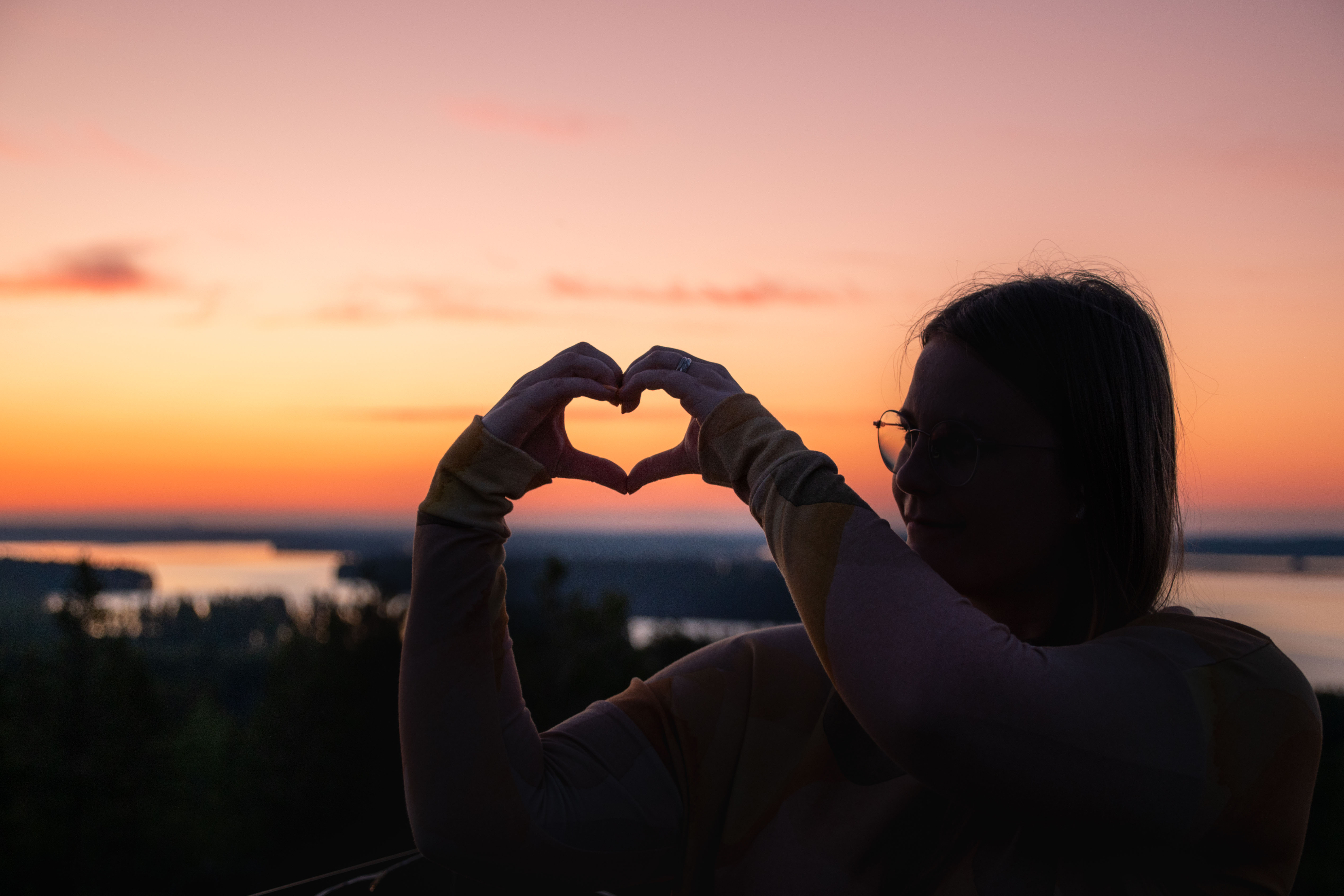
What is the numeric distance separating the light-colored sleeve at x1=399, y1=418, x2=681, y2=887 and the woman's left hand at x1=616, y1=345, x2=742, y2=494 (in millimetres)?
173

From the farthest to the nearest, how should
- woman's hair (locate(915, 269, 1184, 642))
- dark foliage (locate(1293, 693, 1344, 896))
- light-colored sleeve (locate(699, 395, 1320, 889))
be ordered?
1. dark foliage (locate(1293, 693, 1344, 896))
2. woman's hair (locate(915, 269, 1184, 642))
3. light-colored sleeve (locate(699, 395, 1320, 889))

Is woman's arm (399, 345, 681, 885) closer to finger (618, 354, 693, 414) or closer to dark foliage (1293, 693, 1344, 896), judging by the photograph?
finger (618, 354, 693, 414)

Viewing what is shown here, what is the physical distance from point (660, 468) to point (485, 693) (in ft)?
1.27

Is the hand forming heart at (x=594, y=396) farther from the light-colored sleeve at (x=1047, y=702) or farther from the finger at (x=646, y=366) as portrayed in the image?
the light-colored sleeve at (x=1047, y=702)

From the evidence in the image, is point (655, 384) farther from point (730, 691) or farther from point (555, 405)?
point (730, 691)

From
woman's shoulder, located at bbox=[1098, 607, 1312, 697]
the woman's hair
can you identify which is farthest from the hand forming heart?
woman's shoulder, located at bbox=[1098, 607, 1312, 697]

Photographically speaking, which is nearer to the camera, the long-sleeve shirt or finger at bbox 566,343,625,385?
the long-sleeve shirt

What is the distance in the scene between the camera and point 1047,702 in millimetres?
795

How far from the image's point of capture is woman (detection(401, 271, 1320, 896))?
810 millimetres

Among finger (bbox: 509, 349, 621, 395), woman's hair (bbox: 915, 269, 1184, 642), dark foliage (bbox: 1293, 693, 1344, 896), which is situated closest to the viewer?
woman's hair (bbox: 915, 269, 1184, 642)

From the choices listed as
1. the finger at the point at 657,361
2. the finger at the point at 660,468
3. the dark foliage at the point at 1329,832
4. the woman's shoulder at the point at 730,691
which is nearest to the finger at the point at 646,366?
→ the finger at the point at 657,361

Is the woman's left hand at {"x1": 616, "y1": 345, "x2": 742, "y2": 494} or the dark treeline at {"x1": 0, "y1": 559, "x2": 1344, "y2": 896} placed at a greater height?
the woman's left hand at {"x1": 616, "y1": 345, "x2": 742, "y2": 494}

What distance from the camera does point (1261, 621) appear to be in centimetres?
117

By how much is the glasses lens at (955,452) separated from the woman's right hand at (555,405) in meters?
0.42
